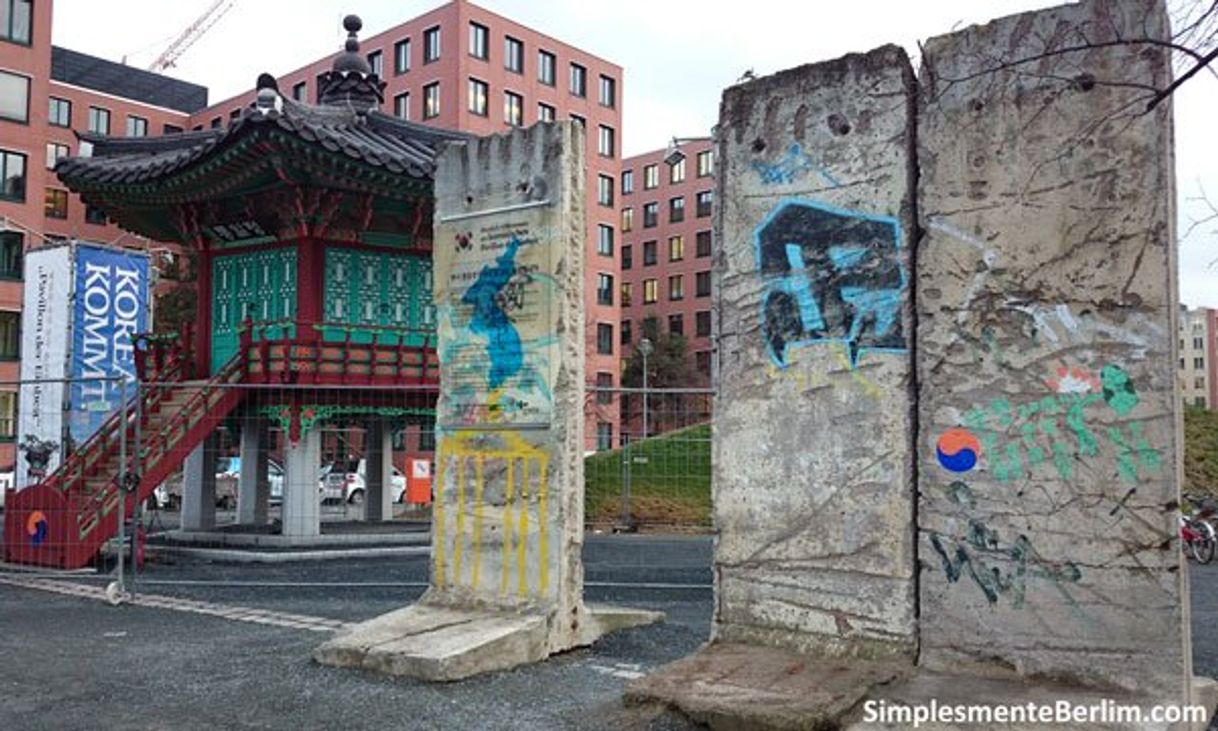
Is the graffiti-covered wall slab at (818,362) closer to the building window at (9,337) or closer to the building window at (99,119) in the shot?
the building window at (9,337)

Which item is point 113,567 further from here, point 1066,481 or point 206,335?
point 1066,481

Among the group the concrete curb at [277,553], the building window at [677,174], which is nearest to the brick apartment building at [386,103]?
the building window at [677,174]

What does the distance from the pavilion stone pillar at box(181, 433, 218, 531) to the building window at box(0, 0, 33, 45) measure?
28511 millimetres

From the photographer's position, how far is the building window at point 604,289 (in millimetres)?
53828

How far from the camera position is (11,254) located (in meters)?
38.6

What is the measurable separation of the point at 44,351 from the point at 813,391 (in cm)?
1832

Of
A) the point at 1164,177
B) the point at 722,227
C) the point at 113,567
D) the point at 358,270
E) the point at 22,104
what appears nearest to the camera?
the point at 1164,177

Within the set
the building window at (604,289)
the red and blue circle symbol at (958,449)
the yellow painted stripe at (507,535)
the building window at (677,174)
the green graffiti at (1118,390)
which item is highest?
the building window at (677,174)

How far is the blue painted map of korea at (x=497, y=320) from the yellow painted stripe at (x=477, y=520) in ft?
2.09

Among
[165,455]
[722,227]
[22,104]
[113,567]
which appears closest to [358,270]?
[165,455]

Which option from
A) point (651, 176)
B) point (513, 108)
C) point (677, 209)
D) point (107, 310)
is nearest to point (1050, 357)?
point (107, 310)

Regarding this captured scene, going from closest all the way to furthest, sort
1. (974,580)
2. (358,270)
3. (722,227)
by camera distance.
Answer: (974,580) → (722,227) → (358,270)

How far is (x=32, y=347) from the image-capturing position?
66.4ft

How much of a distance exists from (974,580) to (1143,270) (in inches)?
67.4
